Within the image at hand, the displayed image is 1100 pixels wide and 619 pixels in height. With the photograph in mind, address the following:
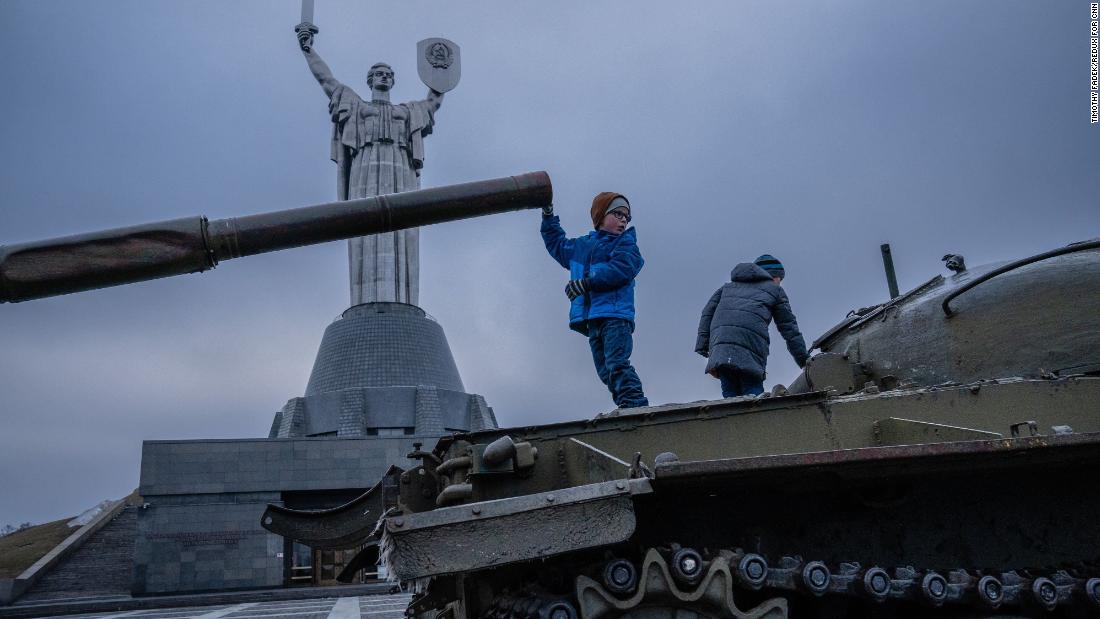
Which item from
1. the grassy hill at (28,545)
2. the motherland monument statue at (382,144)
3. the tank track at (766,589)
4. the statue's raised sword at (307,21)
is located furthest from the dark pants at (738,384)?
the statue's raised sword at (307,21)

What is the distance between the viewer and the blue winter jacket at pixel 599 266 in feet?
18.9

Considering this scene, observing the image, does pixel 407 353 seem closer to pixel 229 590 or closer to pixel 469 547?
pixel 229 590

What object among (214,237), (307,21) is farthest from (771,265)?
(307,21)

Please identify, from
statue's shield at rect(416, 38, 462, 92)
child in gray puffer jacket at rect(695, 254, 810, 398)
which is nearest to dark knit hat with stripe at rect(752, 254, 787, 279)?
child in gray puffer jacket at rect(695, 254, 810, 398)

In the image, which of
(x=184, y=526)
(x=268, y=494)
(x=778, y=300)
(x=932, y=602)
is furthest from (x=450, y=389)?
(x=932, y=602)

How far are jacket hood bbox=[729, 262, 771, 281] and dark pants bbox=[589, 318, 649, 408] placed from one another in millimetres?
1323

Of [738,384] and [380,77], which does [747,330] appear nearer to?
[738,384]

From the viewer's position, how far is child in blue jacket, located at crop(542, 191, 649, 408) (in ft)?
18.8

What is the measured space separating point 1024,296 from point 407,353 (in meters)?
24.4

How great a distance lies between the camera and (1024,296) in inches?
222

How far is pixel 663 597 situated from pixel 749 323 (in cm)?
327

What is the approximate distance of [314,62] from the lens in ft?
108

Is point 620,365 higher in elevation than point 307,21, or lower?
lower

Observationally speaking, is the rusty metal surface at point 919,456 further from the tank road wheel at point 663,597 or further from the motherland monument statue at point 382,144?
the motherland monument statue at point 382,144
